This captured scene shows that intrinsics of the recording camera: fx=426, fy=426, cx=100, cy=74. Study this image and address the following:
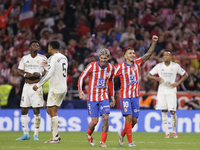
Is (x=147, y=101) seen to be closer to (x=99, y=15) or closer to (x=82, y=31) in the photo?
(x=82, y=31)

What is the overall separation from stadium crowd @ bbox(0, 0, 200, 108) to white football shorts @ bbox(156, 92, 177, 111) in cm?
368

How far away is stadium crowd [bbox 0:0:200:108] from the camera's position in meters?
17.3

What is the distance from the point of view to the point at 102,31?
64.4 feet

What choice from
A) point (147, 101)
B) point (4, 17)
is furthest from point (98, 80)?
point (4, 17)

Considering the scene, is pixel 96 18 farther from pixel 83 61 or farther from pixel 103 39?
pixel 83 61

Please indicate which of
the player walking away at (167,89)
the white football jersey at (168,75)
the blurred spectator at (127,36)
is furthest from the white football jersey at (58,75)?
the blurred spectator at (127,36)

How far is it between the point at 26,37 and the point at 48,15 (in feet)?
6.36

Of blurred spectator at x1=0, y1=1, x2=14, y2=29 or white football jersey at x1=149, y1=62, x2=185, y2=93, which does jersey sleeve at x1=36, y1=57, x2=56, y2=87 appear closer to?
white football jersey at x1=149, y1=62, x2=185, y2=93

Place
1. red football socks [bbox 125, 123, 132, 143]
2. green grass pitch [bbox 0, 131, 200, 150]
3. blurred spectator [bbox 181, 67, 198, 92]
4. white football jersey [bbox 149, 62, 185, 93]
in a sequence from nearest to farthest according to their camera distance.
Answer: green grass pitch [bbox 0, 131, 200, 150], red football socks [bbox 125, 123, 132, 143], white football jersey [bbox 149, 62, 185, 93], blurred spectator [bbox 181, 67, 198, 92]

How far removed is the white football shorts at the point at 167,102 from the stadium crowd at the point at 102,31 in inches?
145

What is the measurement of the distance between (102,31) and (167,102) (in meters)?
7.93

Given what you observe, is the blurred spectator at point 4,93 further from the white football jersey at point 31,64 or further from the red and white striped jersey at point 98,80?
the red and white striped jersey at point 98,80

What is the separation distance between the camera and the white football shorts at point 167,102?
12406 millimetres

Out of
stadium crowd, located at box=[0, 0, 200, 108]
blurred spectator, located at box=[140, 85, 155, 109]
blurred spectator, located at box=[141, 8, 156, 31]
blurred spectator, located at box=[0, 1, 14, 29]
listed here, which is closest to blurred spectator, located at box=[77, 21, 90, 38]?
stadium crowd, located at box=[0, 0, 200, 108]
